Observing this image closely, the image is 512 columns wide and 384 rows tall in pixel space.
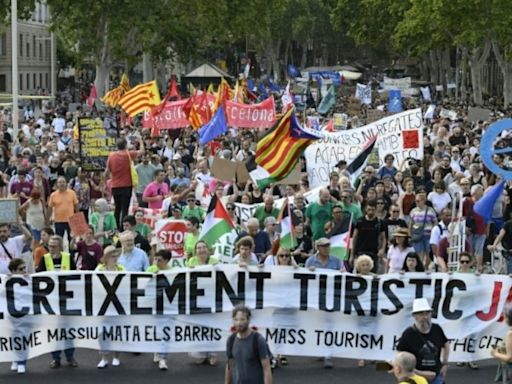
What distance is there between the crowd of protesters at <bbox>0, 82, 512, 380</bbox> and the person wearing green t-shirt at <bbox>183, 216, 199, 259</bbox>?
0.05 ft

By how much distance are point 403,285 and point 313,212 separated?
4252 mm

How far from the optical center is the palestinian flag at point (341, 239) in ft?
49.5

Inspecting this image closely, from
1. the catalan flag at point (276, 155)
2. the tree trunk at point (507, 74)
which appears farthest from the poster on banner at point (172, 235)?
the tree trunk at point (507, 74)

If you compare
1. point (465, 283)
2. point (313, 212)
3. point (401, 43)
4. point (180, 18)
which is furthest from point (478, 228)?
point (401, 43)

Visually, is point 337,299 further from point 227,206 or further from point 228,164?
point 228,164

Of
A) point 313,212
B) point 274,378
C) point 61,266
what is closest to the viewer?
point 274,378

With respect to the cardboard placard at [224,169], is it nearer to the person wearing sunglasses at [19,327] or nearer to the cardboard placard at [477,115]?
the person wearing sunglasses at [19,327]

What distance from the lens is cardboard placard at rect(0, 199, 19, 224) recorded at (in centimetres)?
1534

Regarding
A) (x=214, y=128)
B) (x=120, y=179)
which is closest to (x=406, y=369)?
(x=120, y=179)

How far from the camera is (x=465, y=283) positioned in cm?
1224

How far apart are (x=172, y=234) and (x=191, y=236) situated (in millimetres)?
646

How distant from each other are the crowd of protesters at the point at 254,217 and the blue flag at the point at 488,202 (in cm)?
16

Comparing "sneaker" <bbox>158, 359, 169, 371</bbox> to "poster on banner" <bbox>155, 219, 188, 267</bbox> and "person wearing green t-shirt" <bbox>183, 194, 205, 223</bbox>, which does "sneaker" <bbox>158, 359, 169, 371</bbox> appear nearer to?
"poster on banner" <bbox>155, 219, 188, 267</bbox>

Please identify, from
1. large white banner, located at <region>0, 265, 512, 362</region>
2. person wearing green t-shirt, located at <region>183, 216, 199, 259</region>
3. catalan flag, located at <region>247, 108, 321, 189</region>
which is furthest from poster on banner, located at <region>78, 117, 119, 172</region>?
large white banner, located at <region>0, 265, 512, 362</region>
